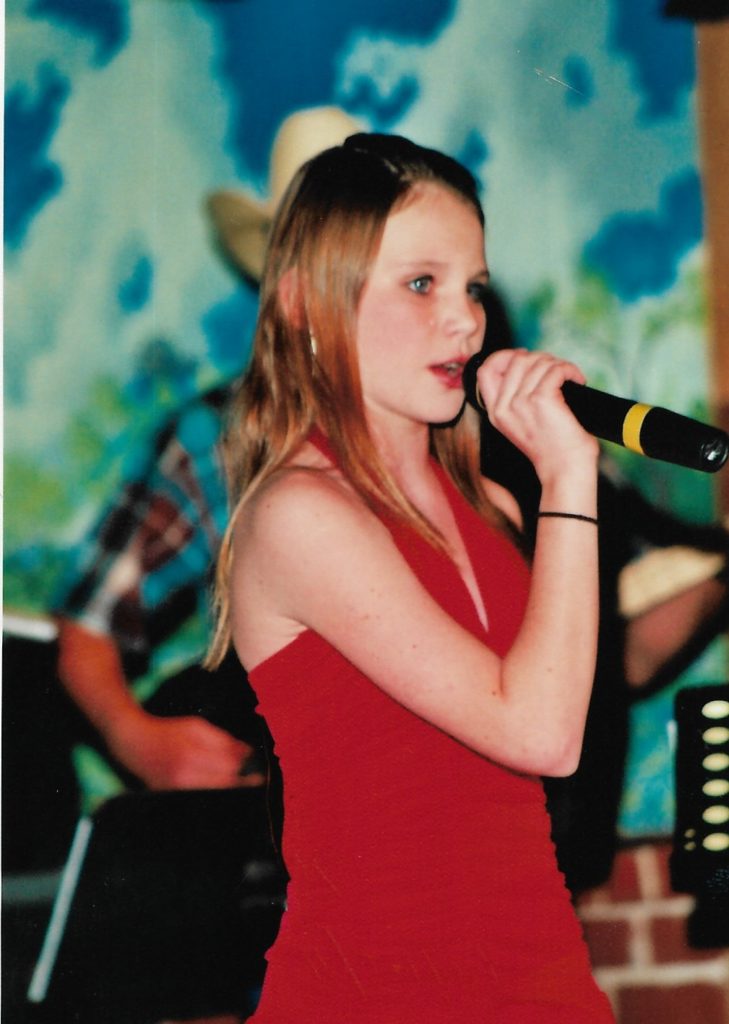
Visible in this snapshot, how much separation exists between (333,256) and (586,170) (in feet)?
2.44

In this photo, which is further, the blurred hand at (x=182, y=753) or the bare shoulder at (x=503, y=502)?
the blurred hand at (x=182, y=753)

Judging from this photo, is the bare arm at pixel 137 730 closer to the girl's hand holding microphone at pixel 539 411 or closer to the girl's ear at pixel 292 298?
the girl's ear at pixel 292 298

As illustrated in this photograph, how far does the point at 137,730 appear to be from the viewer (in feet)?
5.52

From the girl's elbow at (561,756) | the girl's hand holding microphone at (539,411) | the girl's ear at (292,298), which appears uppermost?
the girl's ear at (292,298)

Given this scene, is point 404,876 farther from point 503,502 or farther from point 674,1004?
point 674,1004

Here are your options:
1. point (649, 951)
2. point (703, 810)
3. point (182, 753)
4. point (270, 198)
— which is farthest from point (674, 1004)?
point (270, 198)

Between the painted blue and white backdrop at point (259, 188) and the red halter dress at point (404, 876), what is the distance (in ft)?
2.21

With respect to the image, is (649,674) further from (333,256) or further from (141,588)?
(333,256)

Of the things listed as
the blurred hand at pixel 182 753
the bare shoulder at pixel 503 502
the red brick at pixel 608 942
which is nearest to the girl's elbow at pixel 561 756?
the bare shoulder at pixel 503 502

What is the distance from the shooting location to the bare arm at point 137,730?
5.46 feet

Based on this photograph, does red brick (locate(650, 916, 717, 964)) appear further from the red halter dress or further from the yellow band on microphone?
the yellow band on microphone

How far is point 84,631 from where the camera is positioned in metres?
1.66

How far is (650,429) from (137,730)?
0.95 metres

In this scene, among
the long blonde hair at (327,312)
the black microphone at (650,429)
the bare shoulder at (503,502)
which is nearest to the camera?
the black microphone at (650,429)
